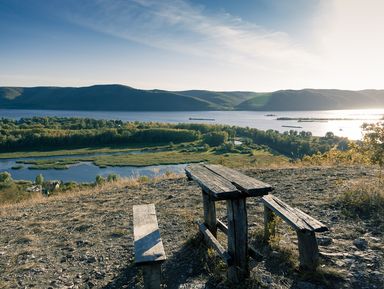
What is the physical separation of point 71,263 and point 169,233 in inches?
74.6

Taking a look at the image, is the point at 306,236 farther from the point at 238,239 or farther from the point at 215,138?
the point at 215,138

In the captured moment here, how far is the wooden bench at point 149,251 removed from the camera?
12.5 ft

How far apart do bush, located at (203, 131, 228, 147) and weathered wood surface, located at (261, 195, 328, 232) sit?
110985mm

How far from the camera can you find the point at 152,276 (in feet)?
12.6

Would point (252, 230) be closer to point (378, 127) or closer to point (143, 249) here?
point (143, 249)

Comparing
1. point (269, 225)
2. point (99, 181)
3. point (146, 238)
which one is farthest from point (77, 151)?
point (146, 238)

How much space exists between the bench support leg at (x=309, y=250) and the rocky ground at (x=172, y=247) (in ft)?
0.44

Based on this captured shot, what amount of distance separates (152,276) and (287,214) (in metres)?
2.10

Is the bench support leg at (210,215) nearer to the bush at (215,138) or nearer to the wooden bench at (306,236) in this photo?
the wooden bench at (306,236)

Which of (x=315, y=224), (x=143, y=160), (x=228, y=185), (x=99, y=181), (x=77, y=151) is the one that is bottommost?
(x=143, y=160)

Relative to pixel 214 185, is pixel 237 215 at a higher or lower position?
lower

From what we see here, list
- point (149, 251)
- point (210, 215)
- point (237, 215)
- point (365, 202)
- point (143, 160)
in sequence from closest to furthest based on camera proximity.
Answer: point (149, 251), point (237, 215), point (210, 215), point (365, 202), point (143, 160)

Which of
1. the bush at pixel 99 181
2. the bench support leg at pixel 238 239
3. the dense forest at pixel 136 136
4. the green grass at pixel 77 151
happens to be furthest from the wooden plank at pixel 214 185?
the green grass at pixel 77 151

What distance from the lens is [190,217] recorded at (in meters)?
7.20
